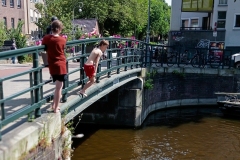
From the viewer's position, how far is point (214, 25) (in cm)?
2275

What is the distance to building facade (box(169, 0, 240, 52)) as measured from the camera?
861 inches

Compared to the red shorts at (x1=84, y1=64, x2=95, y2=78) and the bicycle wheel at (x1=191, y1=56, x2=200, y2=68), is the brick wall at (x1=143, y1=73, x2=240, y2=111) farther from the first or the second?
the red shorts at (x1=84, y1=64, x2=95, y2=78)

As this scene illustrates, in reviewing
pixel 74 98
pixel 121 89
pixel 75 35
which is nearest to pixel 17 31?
pixel 75 35

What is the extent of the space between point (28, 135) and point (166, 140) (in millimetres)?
7530

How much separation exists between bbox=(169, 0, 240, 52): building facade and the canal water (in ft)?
30.8

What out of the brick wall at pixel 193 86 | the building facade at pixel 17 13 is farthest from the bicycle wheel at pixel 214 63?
the building facade at pixel 17 13

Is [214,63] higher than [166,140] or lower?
higher

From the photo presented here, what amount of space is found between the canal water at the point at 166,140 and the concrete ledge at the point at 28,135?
4661mm

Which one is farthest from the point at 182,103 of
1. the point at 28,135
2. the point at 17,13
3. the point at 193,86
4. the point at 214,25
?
the point at 17,13

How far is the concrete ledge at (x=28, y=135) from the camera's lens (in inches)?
135

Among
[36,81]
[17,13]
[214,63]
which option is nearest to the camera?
[36,81]

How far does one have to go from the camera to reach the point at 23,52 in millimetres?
3895

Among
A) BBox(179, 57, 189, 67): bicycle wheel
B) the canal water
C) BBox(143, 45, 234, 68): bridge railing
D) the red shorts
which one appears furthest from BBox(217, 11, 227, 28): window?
the red shorts

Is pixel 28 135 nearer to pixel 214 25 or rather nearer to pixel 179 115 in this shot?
pixel 179 115
